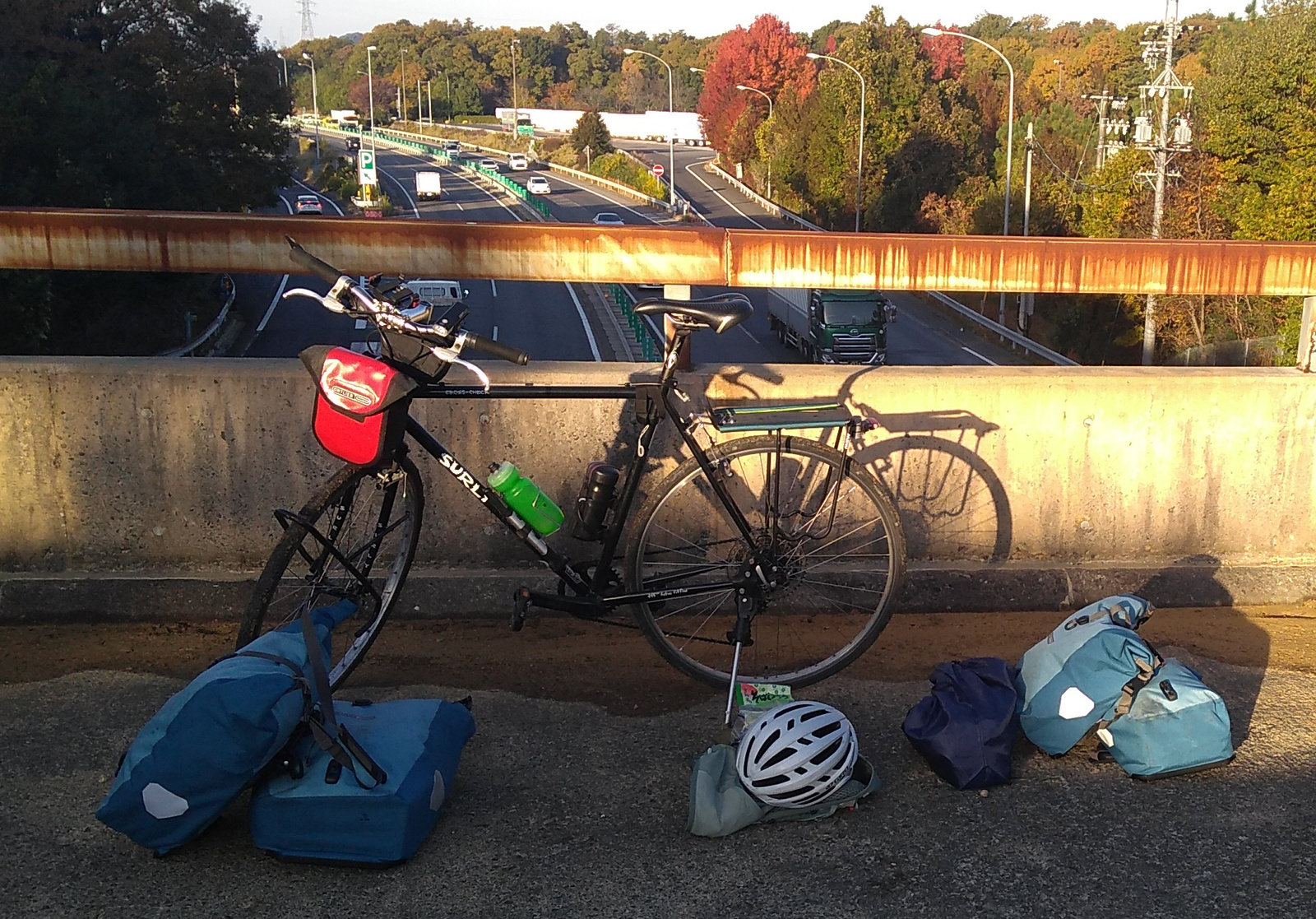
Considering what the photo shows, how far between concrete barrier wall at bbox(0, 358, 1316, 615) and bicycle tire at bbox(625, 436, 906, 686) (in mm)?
411

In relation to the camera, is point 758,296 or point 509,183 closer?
point 758,296

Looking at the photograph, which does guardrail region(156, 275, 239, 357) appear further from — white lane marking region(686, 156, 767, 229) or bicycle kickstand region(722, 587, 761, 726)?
bicycle kickstand region(722, 587, 761, 726)

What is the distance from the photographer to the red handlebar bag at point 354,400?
408cm

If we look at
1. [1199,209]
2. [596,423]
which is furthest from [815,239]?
[1199,209]

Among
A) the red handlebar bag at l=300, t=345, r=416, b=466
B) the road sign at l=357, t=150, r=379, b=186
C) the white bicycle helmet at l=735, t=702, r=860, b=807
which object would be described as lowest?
the white bicycle helmet at l=735, t=702, r=860, b=807

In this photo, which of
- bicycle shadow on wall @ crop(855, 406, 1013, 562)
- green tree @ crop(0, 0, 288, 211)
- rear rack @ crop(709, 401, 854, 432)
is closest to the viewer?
rear rack @ crop(709, 401, 854, 432)

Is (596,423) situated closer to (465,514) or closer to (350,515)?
(465,514)

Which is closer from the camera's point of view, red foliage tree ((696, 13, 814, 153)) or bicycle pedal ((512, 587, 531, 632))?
bicycle pedal ((512, 587, 531, 632))

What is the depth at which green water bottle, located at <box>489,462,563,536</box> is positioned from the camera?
14.3 feet

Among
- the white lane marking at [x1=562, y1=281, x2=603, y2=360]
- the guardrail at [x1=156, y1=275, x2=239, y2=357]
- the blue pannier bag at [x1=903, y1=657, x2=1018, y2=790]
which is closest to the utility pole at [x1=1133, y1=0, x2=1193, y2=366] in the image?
the white lane marking at [x1=562, y1=281, x2=603, y2=360]

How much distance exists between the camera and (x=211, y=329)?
1575 inches

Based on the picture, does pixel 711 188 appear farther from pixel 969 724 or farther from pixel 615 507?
pixel 969 724

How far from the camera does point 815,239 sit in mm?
5254

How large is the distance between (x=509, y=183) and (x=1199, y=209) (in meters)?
58.9
